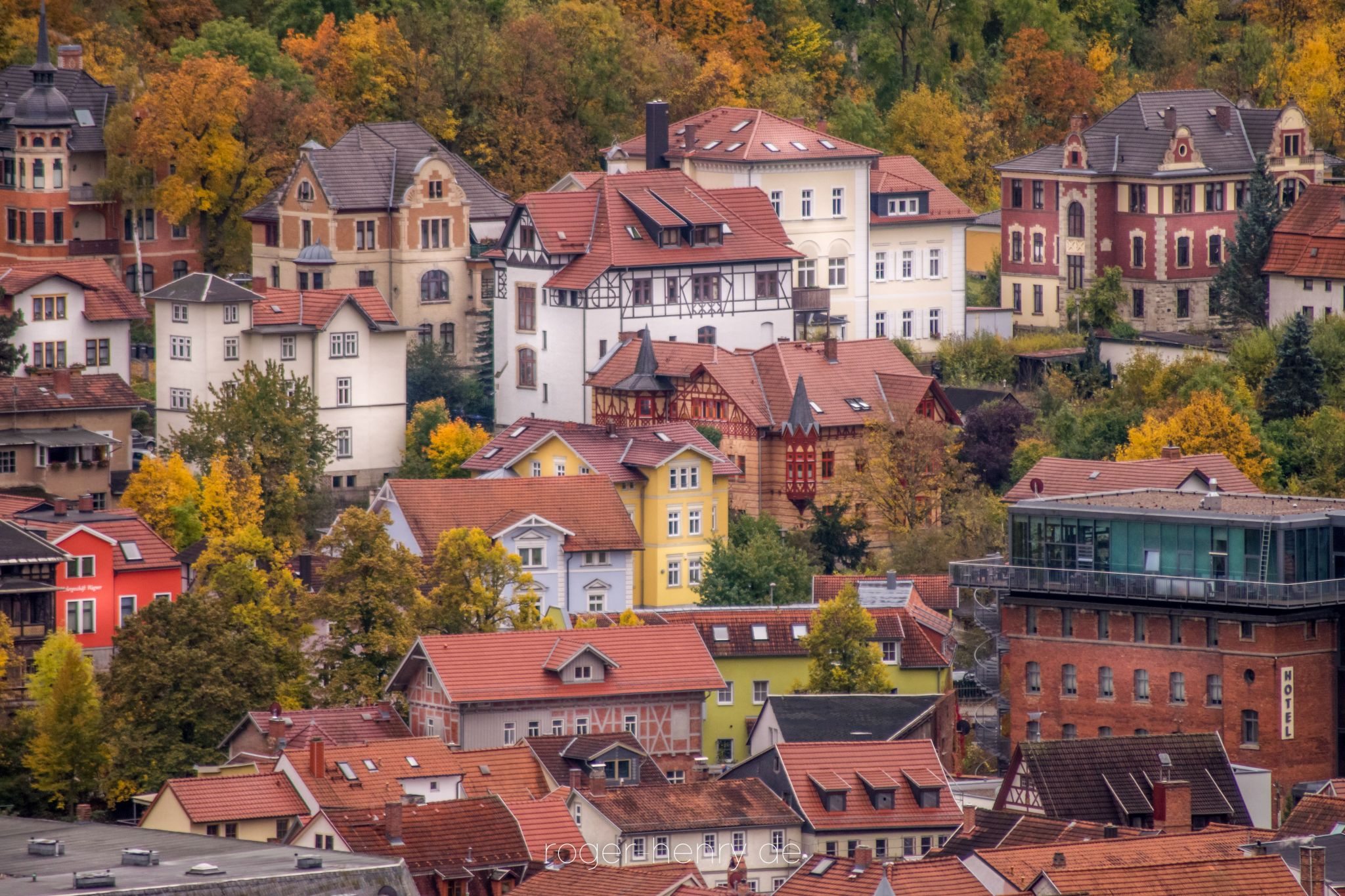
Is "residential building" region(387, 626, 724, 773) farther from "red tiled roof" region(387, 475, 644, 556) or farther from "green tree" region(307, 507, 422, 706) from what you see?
"red tiled roof" region(387, 475, 644, 556)

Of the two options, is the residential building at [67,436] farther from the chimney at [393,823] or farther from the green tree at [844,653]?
the chimney at [393,823]

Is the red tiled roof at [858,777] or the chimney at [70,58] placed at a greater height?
the chimney at [70,58]

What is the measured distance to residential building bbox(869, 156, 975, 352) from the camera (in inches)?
5753

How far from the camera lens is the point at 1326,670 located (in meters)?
102

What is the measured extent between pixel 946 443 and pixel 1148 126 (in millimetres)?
21045

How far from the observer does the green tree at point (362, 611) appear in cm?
10425

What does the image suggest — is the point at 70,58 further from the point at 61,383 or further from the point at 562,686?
the point at 562,686

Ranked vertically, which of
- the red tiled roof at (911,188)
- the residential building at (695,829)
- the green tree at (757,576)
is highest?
the red tiled roof at (911,188)

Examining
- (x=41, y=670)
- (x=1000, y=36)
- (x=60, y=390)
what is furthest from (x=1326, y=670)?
(x=1000, y=36)

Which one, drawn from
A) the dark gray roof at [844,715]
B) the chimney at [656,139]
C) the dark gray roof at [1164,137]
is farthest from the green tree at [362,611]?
the dark gray roof at [1164,137]

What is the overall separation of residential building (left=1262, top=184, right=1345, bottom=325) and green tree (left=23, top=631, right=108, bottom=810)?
2105 inches

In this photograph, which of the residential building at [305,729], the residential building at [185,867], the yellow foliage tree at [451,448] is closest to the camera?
the residential building at [185,867]

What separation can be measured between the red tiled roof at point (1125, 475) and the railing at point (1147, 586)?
8.07m

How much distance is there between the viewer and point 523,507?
12306 cm
